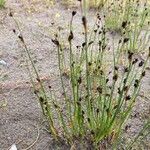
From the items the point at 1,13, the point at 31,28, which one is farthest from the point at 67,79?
the point at 1,13

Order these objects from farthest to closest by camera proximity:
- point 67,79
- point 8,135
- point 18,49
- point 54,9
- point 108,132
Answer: point 54,9 < point 18,49 < point 67,79 < point 8,135 < point 108,132

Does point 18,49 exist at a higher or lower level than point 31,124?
higher

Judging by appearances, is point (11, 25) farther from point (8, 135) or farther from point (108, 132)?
point (108, 132)

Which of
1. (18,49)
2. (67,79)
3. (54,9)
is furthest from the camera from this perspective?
(54,9)

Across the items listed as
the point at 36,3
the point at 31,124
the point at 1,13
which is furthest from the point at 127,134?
the point at 36,3

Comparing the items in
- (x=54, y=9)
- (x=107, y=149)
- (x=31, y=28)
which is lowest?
(x=107, y=149)

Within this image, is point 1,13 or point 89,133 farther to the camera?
point 1,13
